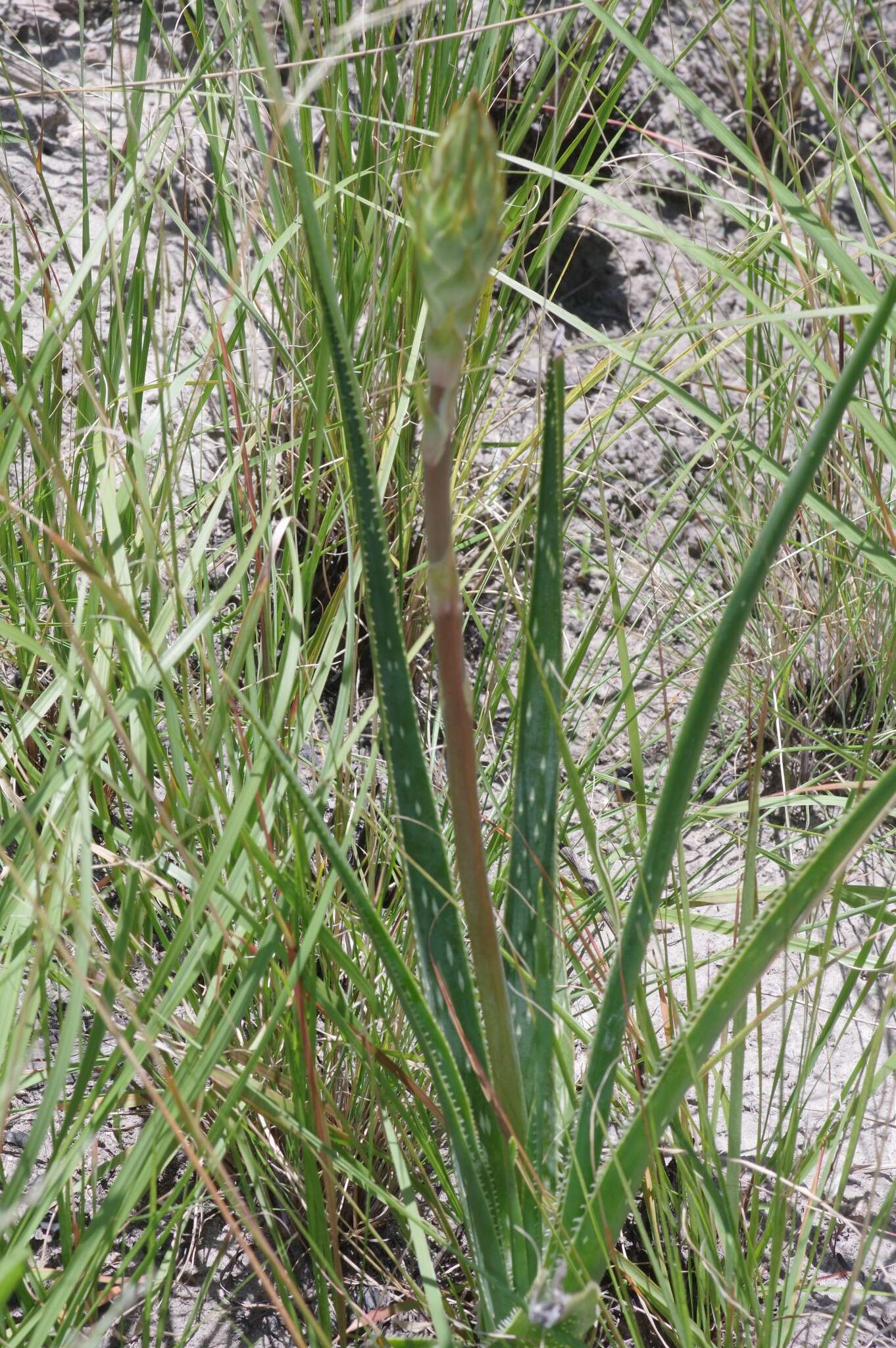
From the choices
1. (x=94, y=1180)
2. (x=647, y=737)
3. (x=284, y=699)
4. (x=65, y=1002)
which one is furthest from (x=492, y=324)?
(x=94, y=1180)

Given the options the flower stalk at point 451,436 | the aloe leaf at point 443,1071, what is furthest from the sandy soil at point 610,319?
the flower stalk at point 451,436

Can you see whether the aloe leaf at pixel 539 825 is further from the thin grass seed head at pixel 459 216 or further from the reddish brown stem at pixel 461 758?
the thin grass seed head at pixel 459 216

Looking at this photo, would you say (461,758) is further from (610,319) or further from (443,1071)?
(610,319)

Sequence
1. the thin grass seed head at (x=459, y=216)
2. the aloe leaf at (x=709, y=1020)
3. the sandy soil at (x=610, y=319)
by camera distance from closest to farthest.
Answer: the thin grass seed head at (x=459, y=216), the aloe leaf at (x=709, y=1020), the sandy soil at (x=610, y=319)

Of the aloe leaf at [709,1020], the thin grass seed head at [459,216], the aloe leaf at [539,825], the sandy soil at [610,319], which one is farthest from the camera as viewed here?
the sandy soil at [610,319]

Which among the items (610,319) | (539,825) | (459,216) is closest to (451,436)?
(459,216)

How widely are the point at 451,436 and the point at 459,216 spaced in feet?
0.40

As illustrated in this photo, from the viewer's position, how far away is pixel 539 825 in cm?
68

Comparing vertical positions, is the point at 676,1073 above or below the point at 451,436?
below

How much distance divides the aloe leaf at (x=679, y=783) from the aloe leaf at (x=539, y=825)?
0.04 m

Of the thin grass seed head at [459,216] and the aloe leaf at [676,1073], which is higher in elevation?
the thin grass seed head at [459,216]

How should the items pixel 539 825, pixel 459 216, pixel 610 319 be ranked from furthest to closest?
pixel 610 319, pixel 539 825, pixel 459 216

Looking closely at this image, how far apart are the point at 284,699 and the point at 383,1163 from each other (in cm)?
41

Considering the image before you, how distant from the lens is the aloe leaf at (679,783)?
18.7 inches
